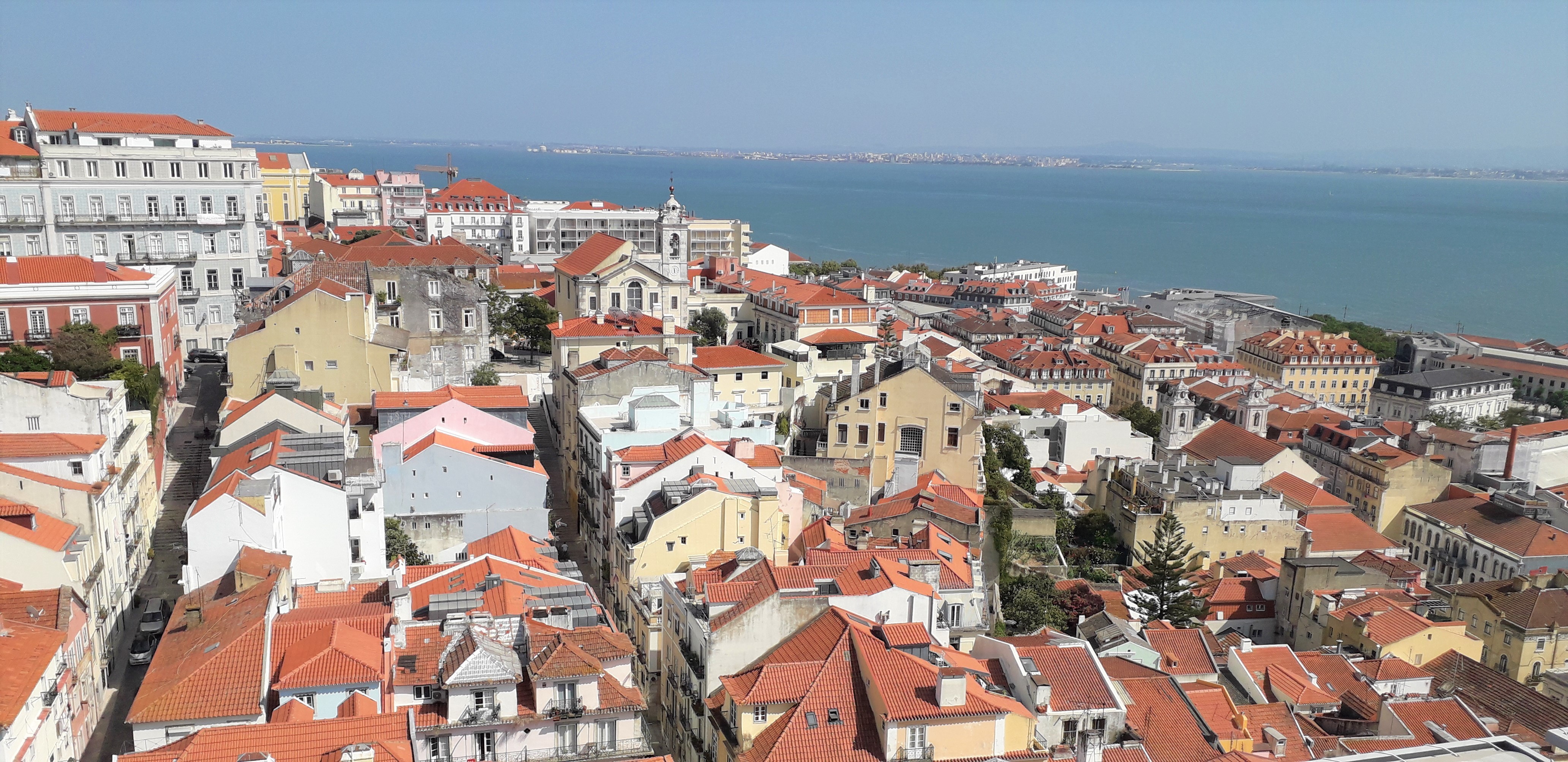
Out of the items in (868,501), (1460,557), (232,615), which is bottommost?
(1460,557)

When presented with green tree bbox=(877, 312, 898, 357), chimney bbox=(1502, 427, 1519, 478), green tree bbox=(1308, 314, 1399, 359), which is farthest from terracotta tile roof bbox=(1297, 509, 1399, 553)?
green tree bbox=(1308, 314, 1399, 359)

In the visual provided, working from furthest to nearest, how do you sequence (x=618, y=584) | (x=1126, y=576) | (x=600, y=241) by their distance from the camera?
(x=600, y=241) < (x=1126, y=576) < (x=618, y=584)

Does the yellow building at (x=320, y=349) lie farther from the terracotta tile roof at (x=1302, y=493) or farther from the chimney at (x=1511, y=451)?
the chimney at (x=1511, y=451)

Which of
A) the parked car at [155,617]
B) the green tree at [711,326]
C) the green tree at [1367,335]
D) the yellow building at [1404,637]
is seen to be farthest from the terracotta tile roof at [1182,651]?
the green tree at [1367,335]

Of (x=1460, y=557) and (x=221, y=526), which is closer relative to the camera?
(x=221, y=526)

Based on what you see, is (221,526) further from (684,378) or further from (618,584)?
(684,378)

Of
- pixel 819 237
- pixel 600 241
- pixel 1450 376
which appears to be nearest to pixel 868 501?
pixel 600 241

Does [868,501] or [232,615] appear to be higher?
[232,615]
